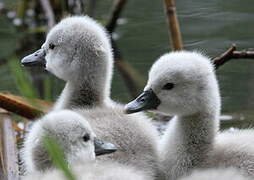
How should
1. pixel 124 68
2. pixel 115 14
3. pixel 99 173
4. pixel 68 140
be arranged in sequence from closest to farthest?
1. pixel 99 173
2. pixel 68 140
3. pixel 124 68
4. pixel 115 14

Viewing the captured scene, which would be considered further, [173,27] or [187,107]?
[173,27]

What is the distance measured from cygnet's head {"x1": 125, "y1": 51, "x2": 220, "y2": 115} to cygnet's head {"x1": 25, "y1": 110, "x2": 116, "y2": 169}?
285 mm

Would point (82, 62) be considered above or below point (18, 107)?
above

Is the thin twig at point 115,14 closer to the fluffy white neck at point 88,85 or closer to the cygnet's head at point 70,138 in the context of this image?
the fluffy white neck at point 88,85

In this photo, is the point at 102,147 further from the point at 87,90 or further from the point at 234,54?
the point at 234,54

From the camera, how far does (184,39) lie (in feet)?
22.7

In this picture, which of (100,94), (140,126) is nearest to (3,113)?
(100,94)

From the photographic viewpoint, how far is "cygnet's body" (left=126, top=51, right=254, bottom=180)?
4.07m

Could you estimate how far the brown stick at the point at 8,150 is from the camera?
4.30 m


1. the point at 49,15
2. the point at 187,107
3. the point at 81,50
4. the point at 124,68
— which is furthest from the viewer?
the point at 124,68

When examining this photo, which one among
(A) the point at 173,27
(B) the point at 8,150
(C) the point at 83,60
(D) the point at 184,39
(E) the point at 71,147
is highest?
(C) the point at 83,60

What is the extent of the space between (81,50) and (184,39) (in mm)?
2465

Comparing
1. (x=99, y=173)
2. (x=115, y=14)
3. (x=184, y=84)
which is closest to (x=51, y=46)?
(x=184, y=84)

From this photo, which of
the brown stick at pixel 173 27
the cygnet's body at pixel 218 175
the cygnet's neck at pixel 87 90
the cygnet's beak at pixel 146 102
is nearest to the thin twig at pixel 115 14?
the brown stick at pixel 173 27
